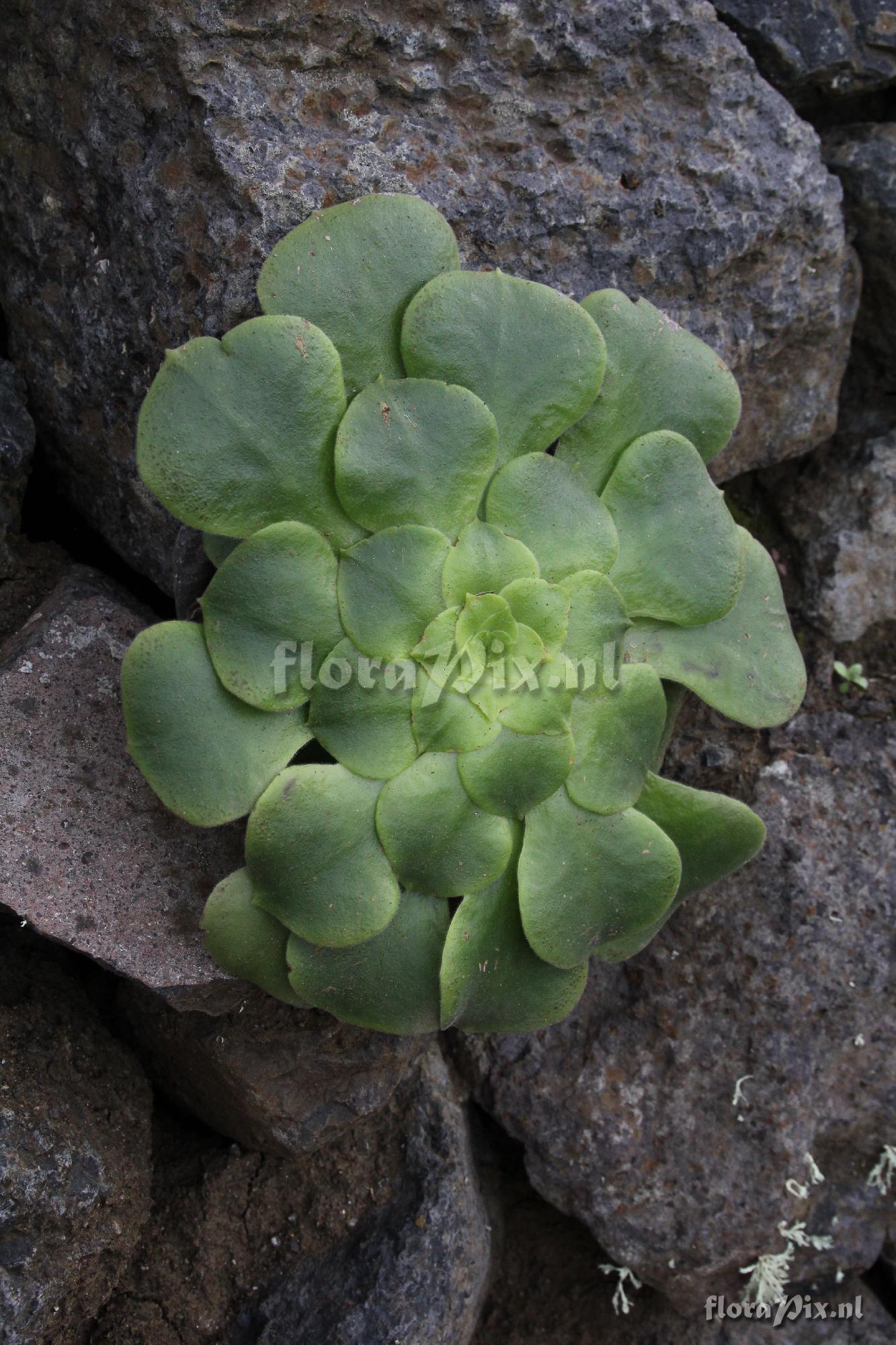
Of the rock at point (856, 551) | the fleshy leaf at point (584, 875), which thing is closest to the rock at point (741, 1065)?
the rock at point (856, 551)

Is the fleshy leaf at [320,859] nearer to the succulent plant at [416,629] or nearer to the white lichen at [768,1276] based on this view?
the succulent plant at [416,629]

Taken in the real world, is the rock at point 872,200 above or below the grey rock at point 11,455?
above

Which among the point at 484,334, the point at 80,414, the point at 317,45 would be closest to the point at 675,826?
the point at 484,334

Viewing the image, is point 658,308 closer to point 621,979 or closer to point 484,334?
point 484,334

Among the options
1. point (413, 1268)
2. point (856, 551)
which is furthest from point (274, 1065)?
point (856, 551)

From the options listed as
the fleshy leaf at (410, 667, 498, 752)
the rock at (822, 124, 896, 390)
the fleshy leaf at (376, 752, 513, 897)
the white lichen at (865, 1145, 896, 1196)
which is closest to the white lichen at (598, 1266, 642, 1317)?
the white lichen at (865, 1145, 896, 1196)

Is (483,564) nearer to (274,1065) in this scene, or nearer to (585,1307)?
(274,1065)

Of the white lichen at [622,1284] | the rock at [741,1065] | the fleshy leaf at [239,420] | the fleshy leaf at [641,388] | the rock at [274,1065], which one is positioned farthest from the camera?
the white lichen at [622,1284]
